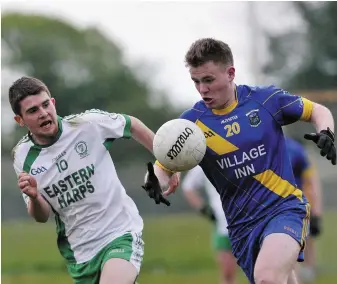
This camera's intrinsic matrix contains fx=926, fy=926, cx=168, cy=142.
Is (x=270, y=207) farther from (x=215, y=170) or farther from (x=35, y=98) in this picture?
(x=35, y=98)

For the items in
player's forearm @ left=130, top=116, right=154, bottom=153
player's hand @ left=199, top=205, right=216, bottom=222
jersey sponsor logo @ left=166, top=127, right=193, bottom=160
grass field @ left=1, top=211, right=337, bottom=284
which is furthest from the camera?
grass field @ left=1, top=211, right=337, bottom=284

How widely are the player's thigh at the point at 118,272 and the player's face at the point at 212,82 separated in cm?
131

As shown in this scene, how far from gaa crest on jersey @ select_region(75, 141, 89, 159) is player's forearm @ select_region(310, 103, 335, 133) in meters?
1.71

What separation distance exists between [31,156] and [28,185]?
497mm

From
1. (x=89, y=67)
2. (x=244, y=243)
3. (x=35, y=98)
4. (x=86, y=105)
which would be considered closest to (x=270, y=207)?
(x=244, y=243)

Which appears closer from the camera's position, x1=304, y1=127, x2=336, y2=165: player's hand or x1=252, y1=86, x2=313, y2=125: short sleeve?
x1=304, y1=127, x2=336, y2=165: player's hand

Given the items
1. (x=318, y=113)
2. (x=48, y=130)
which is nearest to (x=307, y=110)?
(x=318, y=113)

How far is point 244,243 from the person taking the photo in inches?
270

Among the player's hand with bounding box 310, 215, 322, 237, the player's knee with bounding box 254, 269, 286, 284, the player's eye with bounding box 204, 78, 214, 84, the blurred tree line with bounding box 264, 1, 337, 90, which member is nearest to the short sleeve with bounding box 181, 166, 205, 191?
the player's hand with bounding box 310, 215, 322, 237

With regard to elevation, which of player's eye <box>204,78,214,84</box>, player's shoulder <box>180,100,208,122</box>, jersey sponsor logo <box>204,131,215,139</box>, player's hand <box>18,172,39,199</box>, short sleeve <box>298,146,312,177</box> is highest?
player's eye <box>204,78,214,84</box>

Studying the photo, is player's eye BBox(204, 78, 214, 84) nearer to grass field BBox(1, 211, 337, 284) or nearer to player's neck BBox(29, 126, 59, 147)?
player's neck BBox(29, 126, 59, 147)

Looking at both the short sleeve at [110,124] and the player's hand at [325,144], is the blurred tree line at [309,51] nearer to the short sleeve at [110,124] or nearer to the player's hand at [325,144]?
the short sleeve at [110,124]

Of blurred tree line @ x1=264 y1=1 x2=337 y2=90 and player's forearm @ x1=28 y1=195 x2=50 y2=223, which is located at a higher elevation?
player's forearm @ x1=28 y1=195 x2=50 y2=223

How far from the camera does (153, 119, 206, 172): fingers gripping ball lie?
6.41 m
